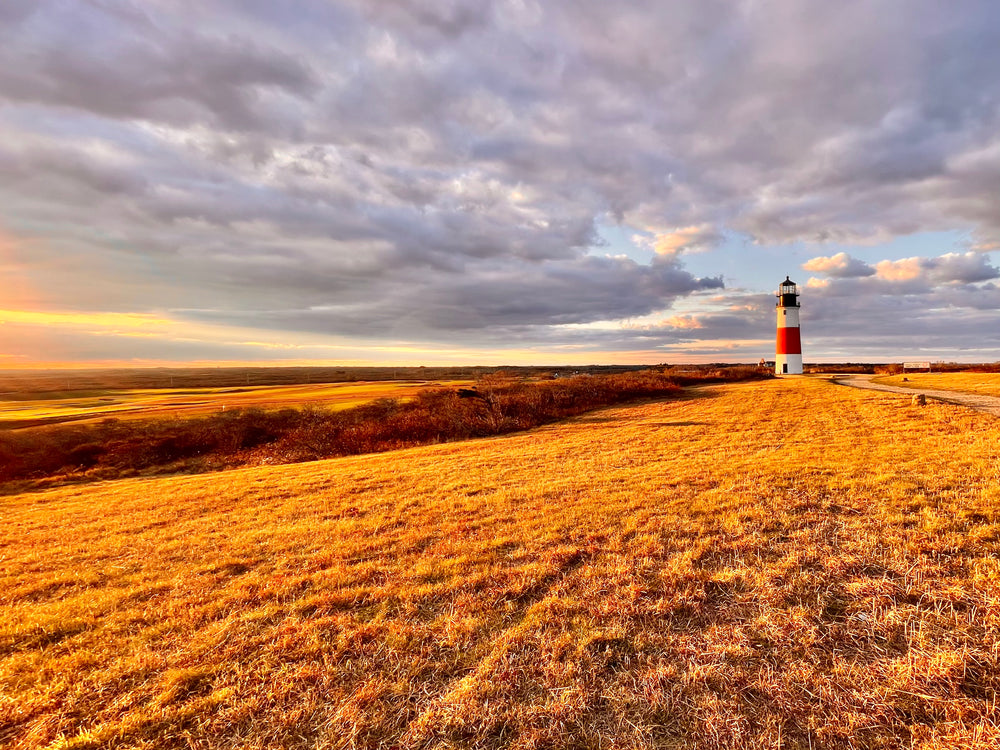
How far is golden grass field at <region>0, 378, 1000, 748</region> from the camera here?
3.63m

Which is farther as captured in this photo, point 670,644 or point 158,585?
point 158,585

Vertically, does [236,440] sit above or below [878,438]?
below

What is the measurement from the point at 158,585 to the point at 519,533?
587 centimetres

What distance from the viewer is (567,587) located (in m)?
5.88

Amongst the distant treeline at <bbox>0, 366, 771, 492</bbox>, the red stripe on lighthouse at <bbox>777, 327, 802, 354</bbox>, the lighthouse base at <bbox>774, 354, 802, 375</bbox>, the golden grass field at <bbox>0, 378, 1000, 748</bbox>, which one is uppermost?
the red stripe on lighthouse at <bbox>777, 327, 802, 354</bbox>

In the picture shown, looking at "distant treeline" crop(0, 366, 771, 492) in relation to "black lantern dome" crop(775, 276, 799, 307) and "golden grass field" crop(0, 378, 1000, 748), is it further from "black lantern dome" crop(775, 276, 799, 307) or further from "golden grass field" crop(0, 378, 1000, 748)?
"black lantern dome" crop(775, 276, 799, 307)

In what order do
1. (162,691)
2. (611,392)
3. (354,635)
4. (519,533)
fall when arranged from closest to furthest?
(162,691), (354,635), (519,533), (611,392)

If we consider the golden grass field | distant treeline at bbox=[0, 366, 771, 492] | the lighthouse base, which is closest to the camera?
the golden grass field

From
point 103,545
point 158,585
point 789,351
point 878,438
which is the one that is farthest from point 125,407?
point 789,351

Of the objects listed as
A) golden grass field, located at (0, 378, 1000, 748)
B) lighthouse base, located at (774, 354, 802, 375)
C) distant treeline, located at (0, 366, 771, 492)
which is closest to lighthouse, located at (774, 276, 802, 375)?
lighthouse base, located at (774, 354, 802, 375)

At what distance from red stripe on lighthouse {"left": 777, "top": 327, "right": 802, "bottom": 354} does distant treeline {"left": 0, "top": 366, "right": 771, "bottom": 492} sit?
3458 centimetres

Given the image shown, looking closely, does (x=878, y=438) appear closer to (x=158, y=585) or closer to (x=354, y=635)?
(x=354, y=635)

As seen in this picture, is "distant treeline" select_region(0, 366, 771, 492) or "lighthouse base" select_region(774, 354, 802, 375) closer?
"distant treeline" select_region(0, 366, 771, 492)

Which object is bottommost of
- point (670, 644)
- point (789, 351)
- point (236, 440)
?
point (236, 440)
